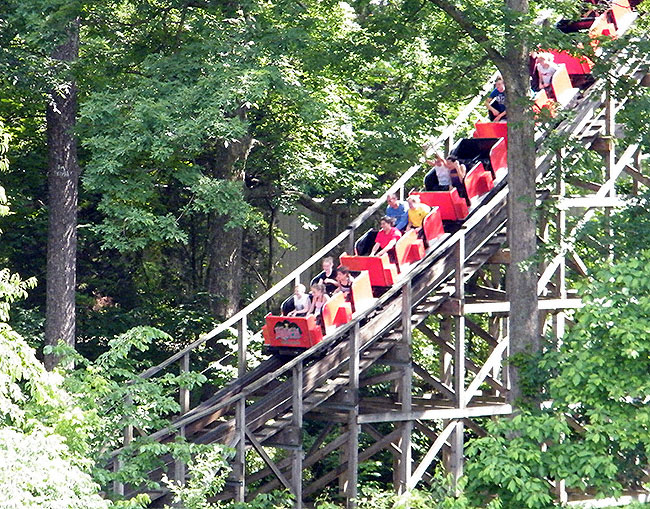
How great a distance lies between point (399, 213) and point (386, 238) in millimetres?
606

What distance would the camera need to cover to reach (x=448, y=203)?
18.7 meters

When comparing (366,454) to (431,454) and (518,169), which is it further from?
(518,169)

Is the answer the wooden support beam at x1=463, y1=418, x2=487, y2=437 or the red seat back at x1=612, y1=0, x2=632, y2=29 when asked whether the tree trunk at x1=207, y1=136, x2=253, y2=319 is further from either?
the red seat back at x1=612, y1=0, x2=632, y2=29

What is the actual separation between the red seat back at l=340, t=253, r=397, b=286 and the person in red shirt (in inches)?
7.5

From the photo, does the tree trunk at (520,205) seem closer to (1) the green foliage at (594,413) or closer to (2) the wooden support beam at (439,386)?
(2) the wooden support beam at (439,386)

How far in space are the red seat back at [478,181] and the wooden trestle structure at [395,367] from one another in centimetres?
22

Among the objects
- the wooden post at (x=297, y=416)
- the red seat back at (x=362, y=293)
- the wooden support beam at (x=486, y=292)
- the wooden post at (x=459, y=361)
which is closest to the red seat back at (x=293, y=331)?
the red seat back at (x=362, y=293)

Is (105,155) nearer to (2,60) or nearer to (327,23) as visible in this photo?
(2,60)

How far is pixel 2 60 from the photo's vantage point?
18719mm

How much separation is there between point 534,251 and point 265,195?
758cm

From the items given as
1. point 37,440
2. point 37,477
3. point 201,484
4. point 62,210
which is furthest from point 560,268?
point 37,477

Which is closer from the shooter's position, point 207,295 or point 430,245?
point 430,245

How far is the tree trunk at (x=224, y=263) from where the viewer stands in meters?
22.4

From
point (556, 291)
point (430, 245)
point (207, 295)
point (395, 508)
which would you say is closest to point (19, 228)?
point (207, 295)
